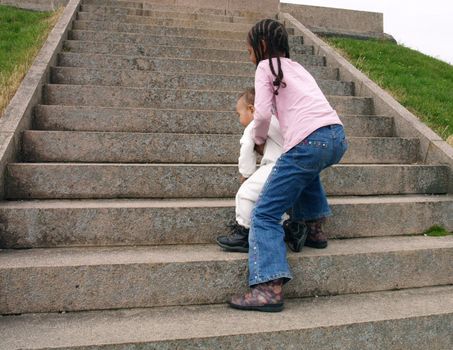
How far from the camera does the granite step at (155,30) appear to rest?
6.87 metres

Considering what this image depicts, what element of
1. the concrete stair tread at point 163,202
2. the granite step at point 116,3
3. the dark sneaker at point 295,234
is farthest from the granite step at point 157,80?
the granite step at point 116,3

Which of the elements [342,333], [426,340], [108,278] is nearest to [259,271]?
[342,333]

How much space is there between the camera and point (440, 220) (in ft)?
12.1

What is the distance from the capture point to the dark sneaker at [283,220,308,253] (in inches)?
119

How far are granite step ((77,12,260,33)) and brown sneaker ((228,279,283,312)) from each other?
5.65 metres

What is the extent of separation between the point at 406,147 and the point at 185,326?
9.61ft

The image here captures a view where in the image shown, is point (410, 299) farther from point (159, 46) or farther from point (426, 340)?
point (159, 46)

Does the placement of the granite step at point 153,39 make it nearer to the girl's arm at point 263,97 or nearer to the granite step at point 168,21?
the granite step at point 168,21

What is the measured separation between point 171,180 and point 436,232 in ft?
6.66

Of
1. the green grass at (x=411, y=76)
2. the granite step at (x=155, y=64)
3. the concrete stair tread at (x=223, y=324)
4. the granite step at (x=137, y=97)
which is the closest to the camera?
the concrete stair tread at (x=223, y=324)

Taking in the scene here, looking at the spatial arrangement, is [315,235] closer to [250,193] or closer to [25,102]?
[250,193]

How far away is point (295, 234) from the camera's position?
3035mm

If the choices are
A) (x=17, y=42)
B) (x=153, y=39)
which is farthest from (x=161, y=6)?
(x=17, y=42)

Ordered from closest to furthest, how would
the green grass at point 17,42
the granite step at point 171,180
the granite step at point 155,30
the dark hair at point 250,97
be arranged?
the dark hair at point 250,97 → the granite step at point 171,180 → the green grass at point 17,42 → the granite step at point 155,30
